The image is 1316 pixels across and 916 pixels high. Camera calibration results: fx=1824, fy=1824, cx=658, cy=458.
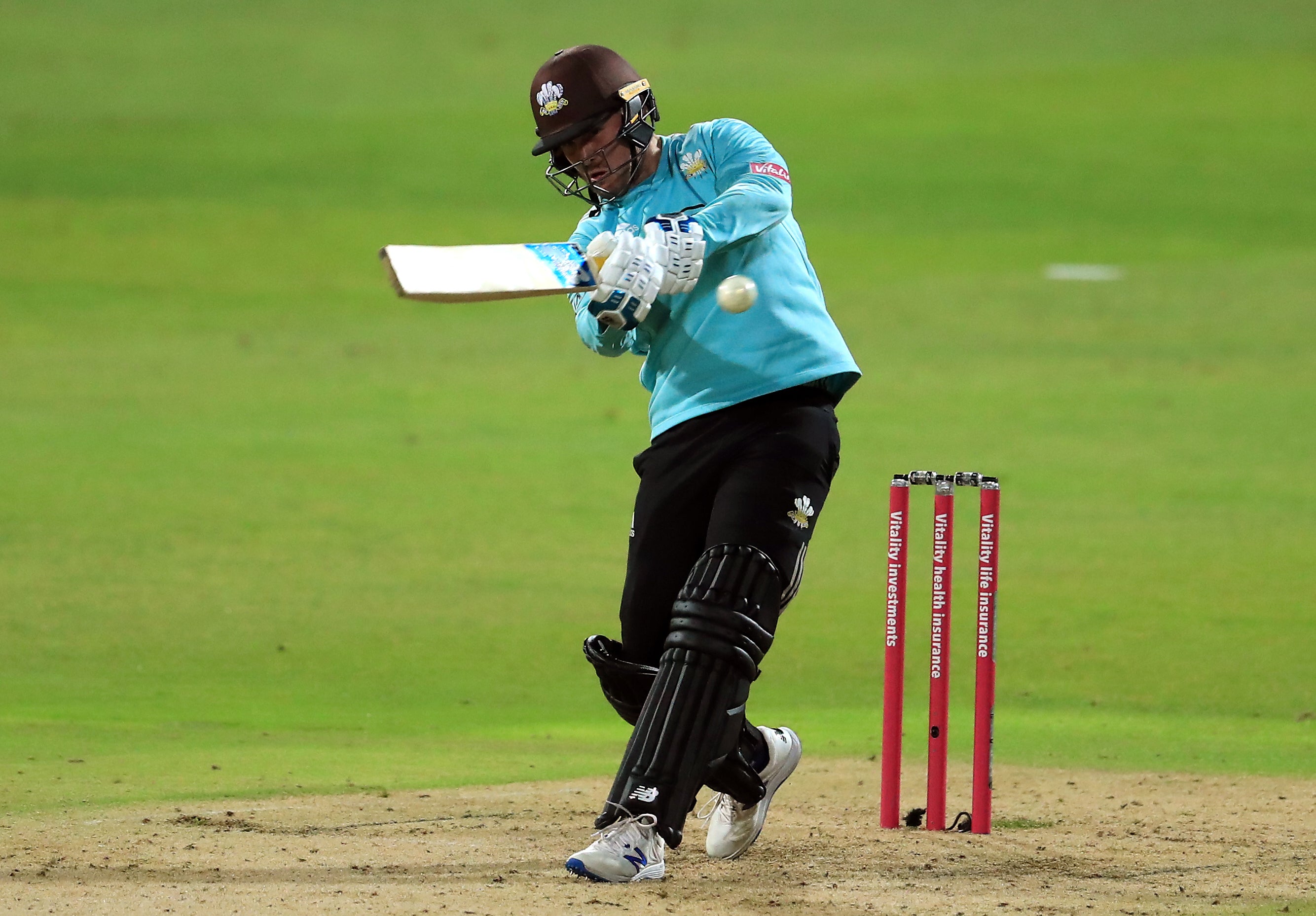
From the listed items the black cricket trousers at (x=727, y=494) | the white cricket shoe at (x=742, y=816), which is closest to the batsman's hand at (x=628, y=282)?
the black cricket trousers at (x=727, y=494)

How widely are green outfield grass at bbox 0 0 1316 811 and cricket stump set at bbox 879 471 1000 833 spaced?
135 cm

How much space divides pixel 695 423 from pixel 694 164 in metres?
0.62

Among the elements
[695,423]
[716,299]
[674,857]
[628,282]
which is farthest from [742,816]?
[628,282]

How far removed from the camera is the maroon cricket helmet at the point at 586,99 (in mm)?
4160

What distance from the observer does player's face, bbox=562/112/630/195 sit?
4.22 metres

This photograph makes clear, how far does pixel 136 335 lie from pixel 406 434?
14.9ft

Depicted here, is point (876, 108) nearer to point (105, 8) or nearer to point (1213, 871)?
point (105, 8)

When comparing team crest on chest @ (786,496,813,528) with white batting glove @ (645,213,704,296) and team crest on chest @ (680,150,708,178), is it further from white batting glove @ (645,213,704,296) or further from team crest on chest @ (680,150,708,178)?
team crest on chest @ (680,150,708,178)

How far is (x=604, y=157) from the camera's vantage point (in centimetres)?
424

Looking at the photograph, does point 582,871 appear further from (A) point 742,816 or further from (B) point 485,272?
(B) point 485,272

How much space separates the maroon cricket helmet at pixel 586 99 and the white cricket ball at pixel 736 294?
1.72 feet

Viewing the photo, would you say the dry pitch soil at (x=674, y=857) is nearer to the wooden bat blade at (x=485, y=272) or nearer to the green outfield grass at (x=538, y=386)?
the green outfield grass at (x=538, y=386)

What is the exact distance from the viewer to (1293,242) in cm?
2034

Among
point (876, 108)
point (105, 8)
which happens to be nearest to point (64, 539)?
point (876, 108)
